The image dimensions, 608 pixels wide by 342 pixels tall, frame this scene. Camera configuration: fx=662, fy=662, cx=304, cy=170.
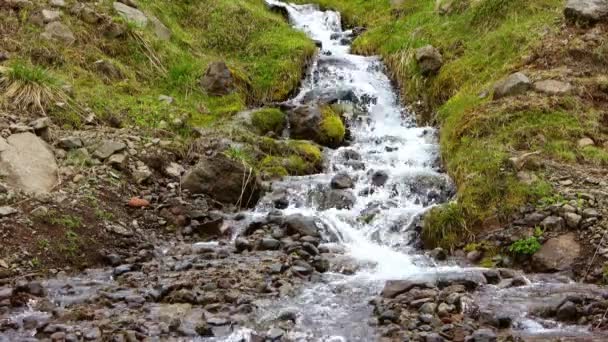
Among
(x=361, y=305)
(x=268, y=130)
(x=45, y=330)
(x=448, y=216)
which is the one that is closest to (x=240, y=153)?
(x=268, y=130)

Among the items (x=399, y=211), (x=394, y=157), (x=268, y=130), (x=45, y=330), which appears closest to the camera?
(x=45, y=330)

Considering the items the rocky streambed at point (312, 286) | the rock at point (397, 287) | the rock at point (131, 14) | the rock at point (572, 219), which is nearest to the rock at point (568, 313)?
the rocky streambed at point (312, 286)

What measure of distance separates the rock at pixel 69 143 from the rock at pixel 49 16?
148 inches

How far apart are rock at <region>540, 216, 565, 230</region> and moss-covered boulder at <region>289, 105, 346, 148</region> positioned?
4.67 metres

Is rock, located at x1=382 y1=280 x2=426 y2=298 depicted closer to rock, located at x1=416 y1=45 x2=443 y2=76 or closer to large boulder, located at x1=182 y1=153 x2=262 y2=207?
large boulder, located at x1=182 y1=153 x2=262 y2=207

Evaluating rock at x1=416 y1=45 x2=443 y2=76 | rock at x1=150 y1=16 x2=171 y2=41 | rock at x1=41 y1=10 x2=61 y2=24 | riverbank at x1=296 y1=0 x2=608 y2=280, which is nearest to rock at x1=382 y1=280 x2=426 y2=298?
riverbank at x1=296 y1=0 x2=608 y2=280

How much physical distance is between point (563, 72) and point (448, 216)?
359 cm

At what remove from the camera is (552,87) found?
32.0 feet

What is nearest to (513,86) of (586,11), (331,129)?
(586,11)

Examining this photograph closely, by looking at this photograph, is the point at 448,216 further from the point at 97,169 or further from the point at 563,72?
the point at 97,169

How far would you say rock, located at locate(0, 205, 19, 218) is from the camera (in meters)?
6.81

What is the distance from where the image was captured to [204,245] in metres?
7.89

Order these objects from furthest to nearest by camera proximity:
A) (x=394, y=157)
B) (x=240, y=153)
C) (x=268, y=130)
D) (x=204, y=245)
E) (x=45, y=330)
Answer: (x=268, y=130) < (x=394, y=157) < (x=240, y=153) < (x=204, y=245) < (x=45, y=330)

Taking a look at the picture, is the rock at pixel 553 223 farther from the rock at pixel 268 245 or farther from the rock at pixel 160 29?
the rock at pixel 160 29
